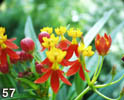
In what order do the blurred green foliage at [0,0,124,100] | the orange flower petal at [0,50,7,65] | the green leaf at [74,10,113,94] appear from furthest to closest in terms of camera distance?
the blurred green foliage at [0,0,124,100]
the green leaf at [74,10,113,94]
the orange flower petal at [0,50,7,65]

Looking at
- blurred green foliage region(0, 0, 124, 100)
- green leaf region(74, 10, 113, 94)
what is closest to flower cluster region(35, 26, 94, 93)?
green leaf region(74, 10, 113, 94)

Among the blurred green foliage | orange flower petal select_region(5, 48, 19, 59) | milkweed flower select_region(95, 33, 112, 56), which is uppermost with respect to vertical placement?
milkweed flower select_region(95, 33, 112, 56)

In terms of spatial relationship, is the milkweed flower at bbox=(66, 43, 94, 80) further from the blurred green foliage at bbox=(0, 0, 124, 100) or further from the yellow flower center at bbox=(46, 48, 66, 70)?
the blurred green foliage at bbox=(0, 0, 124, 100)

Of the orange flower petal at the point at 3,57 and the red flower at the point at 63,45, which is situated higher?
the red flower at the point at 63,45

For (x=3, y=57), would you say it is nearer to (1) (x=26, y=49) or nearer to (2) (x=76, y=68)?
(1) (x=26, y=49)

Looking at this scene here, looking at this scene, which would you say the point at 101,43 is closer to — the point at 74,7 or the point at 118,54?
the point at 118,54

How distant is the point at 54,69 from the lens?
77 centimetres

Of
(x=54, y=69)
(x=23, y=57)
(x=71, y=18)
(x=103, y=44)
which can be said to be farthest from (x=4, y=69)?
(x=71, y=18)

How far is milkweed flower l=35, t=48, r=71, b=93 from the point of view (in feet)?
2.39

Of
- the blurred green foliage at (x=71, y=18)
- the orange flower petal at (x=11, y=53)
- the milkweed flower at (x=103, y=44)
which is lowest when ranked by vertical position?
the blurred green foliage at (x=71, y=18)

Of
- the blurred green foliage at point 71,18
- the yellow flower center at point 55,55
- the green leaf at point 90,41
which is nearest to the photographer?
the yellow flower center at point 55,55

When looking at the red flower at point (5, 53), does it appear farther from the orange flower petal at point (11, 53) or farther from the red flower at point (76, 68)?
the red flower at point (76, 68)

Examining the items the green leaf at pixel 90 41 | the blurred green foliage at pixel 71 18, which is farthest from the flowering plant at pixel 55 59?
the blurred green foliage at pixel 71 18

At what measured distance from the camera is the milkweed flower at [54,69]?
0.73 m
